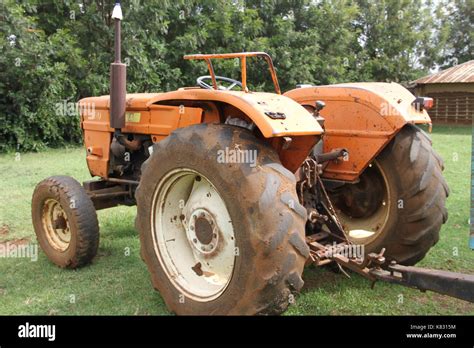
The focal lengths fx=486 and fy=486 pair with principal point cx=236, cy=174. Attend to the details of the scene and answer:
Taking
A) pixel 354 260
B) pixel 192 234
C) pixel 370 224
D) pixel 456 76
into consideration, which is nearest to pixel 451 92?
pixel 456 76

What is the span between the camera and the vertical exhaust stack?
3961mm

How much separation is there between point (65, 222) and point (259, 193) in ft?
8.34

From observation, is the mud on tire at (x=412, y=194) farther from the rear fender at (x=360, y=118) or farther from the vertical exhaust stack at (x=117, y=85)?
the vertical exhaust stack at (x=117, y=85)

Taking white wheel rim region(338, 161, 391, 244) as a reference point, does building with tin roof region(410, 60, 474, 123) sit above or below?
above

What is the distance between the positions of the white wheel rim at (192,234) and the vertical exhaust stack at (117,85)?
123cm

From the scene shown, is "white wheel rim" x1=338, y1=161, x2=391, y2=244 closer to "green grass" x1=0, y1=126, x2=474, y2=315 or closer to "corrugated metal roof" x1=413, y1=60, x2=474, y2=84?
"green grass" x1=0, y1=126, x2=474, y2=315

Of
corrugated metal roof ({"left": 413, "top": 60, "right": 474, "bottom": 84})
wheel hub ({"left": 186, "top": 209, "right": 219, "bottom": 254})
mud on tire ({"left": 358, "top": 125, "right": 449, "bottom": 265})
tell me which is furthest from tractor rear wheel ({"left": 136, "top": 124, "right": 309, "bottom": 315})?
corrugated metal roof ({"left": 413, "top": 60, "right": 474, "bottom": 84})

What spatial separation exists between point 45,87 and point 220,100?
11440 mm

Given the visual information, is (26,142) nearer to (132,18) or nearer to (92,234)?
(132,18)

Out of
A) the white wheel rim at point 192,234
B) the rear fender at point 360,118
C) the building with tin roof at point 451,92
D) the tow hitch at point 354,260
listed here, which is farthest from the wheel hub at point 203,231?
the building with tin roof at point 451,92

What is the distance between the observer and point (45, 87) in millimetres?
12992

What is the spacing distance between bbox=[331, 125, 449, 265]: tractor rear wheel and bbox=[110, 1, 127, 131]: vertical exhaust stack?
6.86 feet

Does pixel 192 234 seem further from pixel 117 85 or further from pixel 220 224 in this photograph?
pixel 117 85

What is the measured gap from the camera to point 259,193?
2.53m
